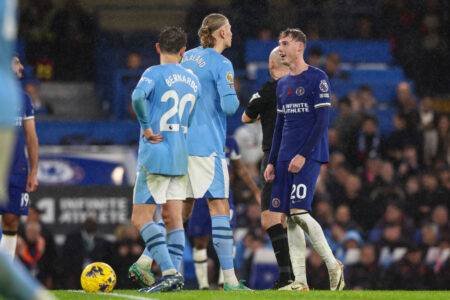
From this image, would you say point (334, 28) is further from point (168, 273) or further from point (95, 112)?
point (168, 273)

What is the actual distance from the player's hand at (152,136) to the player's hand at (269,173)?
1326 mm

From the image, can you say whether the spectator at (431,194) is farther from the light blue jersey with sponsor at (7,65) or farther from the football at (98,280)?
the light blue jersey with sponsor at (7,65)

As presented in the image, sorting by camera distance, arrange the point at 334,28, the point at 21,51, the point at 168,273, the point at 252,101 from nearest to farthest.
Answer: the point at 168,273 → the point at 252,101 → the point at 21,51 → the point at 334,28

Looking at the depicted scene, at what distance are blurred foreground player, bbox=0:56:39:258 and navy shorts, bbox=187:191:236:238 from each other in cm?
255

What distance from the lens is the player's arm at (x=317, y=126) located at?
10688mm

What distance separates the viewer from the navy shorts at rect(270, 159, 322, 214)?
10719 mm

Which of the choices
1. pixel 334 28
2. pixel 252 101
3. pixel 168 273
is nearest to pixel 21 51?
pixel 334 28

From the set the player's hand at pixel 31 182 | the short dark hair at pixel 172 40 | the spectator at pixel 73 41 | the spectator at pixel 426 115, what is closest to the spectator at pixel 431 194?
the spectator at pixel 426 115

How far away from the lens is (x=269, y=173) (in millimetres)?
11125

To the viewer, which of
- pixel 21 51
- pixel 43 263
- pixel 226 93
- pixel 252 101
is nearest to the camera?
pixel 226 93

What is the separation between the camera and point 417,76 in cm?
2347

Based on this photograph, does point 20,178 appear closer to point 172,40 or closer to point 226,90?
point 226,90

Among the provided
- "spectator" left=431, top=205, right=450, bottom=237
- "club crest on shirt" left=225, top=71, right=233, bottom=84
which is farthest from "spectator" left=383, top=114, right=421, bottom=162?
"club crest on shirt" left=225, top=71, right=233, bottom=84

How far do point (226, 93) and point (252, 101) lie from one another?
0.93 metres
